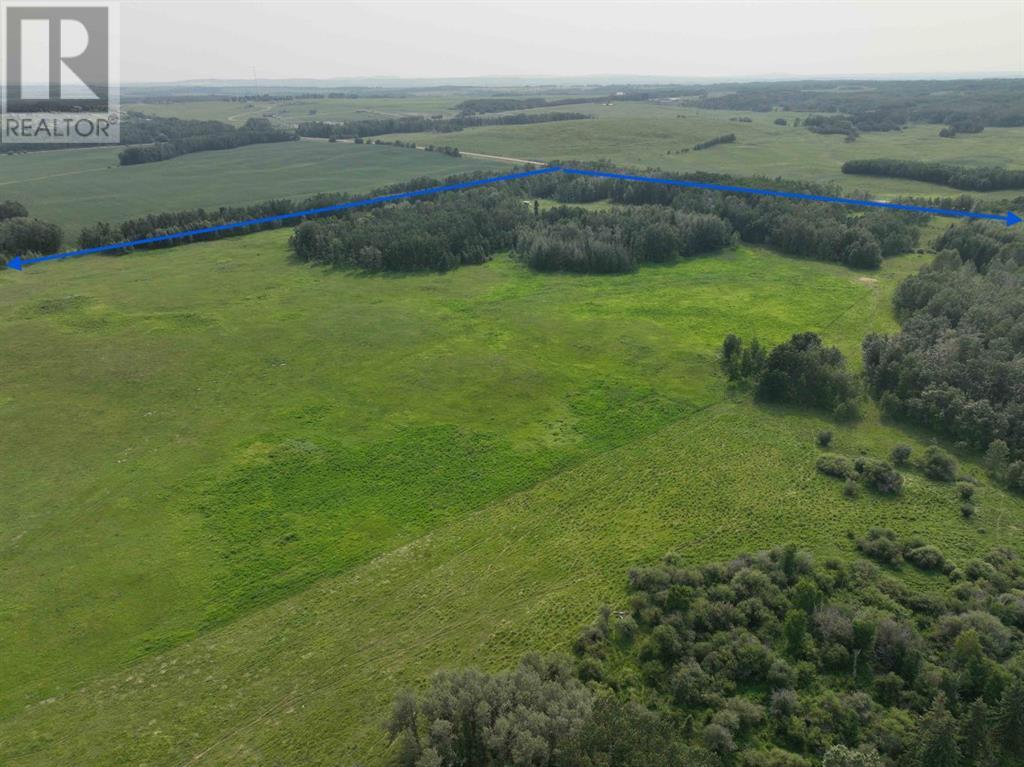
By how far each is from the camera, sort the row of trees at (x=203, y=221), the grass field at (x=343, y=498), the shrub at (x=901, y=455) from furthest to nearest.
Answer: the row of trees at (x=203, y=221) → the shrub at (x=901, y=455) → the grass field at (x=343, y=498)

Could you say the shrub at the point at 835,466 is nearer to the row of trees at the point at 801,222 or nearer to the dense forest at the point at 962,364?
the dense forest at the point at 962,364

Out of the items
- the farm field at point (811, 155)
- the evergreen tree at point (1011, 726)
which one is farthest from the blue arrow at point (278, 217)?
the evergreen tree at point (1011, 726)

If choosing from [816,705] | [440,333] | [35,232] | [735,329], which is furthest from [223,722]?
[35,232]

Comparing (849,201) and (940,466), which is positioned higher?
(849,201)

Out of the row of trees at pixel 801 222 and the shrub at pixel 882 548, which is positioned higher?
the row of trees at pixel 801 222

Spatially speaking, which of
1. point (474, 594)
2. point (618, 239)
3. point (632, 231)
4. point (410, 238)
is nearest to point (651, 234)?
point (632, 231)

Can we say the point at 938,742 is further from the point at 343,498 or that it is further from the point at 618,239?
the point at 618,239

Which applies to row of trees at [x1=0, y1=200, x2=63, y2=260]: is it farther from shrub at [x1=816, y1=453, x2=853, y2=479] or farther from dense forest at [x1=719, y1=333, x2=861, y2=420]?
shrub at [x1=816, y1=453, x2=853, y2=479]
